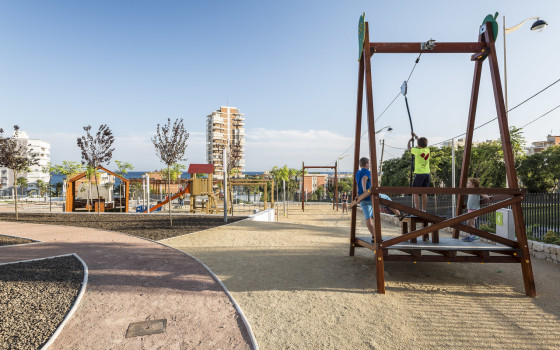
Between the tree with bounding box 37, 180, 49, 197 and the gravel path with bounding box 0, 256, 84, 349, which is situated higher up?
the tree with bounding box 37, 180, 49, 197

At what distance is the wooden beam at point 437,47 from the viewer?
5914 mm

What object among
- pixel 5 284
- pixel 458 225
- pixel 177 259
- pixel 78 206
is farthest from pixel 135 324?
pixel 78 206

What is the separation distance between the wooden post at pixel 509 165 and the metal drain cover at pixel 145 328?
207 inches

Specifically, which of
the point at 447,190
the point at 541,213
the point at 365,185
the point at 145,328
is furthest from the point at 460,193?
the point at 541,213

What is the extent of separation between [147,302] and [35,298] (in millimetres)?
1557

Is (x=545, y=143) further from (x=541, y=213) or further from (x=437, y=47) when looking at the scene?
(x=437, y=47)

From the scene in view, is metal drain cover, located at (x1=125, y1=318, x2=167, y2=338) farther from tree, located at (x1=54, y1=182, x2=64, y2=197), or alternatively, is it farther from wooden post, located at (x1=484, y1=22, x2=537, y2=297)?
tree, located at (x1=54, y1=182, x2=64, y2=197)

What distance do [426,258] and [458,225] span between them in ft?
2.82

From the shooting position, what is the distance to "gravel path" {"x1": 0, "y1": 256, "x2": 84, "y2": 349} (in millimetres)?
3367

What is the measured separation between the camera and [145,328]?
3.58 m

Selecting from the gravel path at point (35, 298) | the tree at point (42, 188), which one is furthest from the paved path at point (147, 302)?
the tree at point (42, 188)

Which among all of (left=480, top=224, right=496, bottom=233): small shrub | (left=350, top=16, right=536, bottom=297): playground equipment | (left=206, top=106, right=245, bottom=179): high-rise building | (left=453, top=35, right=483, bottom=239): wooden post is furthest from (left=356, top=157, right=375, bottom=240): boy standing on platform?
(left=206, top=106, right=245, bottom=179): high-rise building

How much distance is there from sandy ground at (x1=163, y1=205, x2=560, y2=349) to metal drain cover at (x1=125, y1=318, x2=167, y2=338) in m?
1.02

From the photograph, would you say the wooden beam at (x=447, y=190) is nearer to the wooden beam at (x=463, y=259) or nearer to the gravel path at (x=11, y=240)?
the wooden beam at (x=463, y=259)
